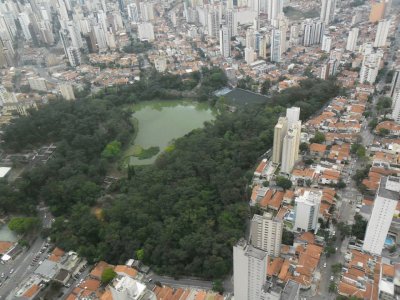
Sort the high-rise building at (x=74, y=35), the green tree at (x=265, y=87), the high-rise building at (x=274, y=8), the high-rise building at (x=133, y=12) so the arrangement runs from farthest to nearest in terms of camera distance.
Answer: the high-rise building at (x=133, y=12) < the high-rise building at (x=274, y=8) < the high-rise building at (x=74, y=35) < the green tree at (x=265, y=87)

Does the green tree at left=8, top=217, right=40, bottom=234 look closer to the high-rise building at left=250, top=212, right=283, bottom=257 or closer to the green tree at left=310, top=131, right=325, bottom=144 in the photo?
the high-rise building at left=250, top=212, right=283, bottom=257

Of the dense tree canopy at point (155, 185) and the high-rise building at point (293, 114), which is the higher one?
the high-rise building at point (293, 114)

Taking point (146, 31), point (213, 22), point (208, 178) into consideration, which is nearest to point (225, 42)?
point (213, 22)

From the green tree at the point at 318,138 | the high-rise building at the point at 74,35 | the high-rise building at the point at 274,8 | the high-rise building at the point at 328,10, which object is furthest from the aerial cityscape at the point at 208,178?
the high-rise building at the point at 274,8

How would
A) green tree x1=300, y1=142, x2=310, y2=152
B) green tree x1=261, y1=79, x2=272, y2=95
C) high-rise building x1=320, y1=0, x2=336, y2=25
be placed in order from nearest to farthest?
green tree x1=300, y1=142, x2=310, y2=152 → green tree x1=261, y1=79, x2=272, y2=95 → high-rise building x1=320, y1=0, x2=336, y2=25

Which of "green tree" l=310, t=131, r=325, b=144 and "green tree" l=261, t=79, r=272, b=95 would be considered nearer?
"green tree" l=310, t=131, r=325, b=144

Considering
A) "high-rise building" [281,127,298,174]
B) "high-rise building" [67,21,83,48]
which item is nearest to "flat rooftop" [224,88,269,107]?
"high-rise building" [281,127,298,174]

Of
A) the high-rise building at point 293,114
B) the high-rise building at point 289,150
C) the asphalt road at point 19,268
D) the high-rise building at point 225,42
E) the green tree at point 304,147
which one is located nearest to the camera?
the asphalt road at point 19,268

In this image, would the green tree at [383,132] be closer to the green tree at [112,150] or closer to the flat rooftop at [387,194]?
the flat rooftop at [387,194]
